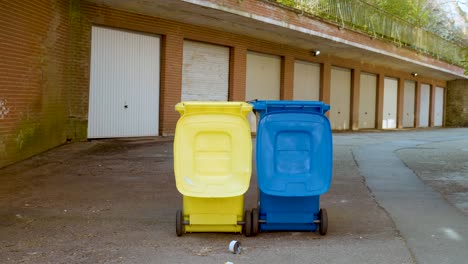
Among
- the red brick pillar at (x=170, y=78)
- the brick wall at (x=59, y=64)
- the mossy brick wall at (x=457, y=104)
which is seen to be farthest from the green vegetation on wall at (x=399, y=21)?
the mossy brick wall at (x=457, y=104)

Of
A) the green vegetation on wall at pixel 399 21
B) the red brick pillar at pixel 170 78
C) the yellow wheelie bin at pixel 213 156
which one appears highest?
the green vegetation on wall at pixel 399 21

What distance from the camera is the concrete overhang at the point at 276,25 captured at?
1414cm

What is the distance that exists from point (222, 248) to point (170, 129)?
11.8 metres

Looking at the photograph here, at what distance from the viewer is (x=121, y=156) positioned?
11.2m

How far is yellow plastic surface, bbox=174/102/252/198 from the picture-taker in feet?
16.8

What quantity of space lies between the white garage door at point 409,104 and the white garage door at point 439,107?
413 centimetres

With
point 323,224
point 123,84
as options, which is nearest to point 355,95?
point 123,84

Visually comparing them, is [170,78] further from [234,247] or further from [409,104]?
[409,104]

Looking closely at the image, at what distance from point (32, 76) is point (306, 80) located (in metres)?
14.0

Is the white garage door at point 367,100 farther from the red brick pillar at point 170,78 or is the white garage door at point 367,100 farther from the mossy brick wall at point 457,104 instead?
the red brick pillar at point 170,78

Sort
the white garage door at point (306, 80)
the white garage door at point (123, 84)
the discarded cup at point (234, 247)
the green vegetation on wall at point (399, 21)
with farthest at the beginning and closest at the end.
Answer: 1. the white garage door at point (306, 80)
2. the green vegetation on wall at point (399, 21)
3. the white garage door at point (123, 84)
4. the discarded cup at point (234, 247)

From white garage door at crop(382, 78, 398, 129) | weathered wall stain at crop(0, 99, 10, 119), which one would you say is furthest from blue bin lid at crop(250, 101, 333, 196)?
white garage door at crop(382, 78, 398, 129)

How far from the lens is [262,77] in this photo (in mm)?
20156

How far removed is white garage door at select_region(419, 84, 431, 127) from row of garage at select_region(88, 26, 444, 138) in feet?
38.4
